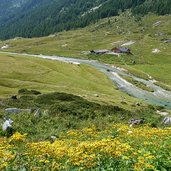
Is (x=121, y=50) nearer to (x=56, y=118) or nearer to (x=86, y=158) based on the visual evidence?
(x=56, y=118)

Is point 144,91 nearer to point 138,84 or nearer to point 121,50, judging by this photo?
point 138,84

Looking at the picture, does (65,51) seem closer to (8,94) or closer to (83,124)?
(8,94)

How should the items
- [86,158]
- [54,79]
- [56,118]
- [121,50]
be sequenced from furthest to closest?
1. [121,50]
2. [54,79]
3. [56,118]
4. [86,158]

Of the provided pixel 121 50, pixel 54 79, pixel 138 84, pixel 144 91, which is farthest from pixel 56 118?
pixel 121 50

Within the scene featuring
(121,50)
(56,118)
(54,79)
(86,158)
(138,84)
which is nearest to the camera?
(86,158)

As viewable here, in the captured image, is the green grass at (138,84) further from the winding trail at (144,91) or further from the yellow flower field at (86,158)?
the yellow flower field at (86,158)

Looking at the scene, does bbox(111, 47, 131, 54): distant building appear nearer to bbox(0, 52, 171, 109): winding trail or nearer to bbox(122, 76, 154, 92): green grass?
bbox(0, 52, 171, 109): winding trail

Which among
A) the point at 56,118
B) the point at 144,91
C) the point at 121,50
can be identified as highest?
the point at 56,118

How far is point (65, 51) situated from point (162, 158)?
186517 millimetres

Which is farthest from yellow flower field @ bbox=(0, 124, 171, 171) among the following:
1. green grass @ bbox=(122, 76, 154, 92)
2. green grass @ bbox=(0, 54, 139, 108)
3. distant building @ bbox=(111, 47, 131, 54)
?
distant building @ bbox=(111, 47, 131, 54)

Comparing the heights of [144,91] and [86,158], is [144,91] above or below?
below

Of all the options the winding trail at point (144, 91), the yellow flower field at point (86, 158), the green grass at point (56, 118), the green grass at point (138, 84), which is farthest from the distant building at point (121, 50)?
the yellow flower field at point (86, 158)

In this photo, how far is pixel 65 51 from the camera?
19712 cm

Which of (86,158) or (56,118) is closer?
(86,158)
